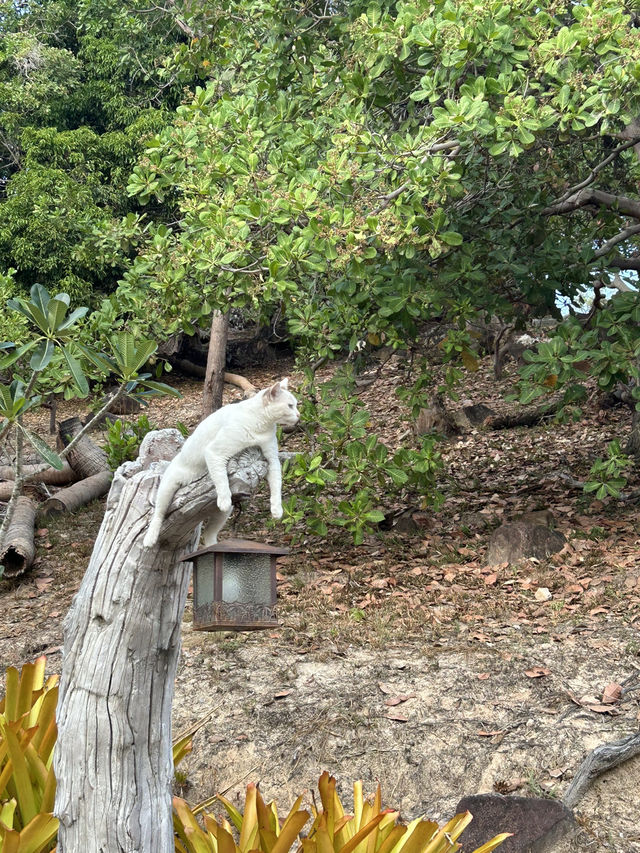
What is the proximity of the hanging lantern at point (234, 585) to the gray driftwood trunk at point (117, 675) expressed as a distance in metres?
0.11

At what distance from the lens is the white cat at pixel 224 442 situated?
9.14 ft

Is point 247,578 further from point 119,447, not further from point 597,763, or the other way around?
point 119,447

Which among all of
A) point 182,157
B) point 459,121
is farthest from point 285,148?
point 459,121

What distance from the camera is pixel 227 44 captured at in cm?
859

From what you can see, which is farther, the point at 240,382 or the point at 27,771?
the point at 240,382

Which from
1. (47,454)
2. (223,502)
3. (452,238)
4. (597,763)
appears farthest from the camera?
(452,238)

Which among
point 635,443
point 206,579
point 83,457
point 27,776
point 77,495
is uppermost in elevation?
point 83,457

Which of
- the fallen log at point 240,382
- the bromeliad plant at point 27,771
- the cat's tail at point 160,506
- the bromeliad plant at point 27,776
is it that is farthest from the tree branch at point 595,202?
the fallen log at point 240,382

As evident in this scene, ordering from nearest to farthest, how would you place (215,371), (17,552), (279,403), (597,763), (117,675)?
(279,403) < (117,675) < (597,763) < (17,552) < (215,371)

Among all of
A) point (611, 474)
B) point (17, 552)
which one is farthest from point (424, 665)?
point (17, 552)

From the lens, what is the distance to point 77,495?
35.2 feet

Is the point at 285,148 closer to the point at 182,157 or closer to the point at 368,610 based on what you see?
the point at 182,157

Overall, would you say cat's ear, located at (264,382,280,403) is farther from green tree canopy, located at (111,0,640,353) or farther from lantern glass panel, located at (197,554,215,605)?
green tree canopy, located at (111,0,640,353)

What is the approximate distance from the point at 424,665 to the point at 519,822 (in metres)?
1.67
